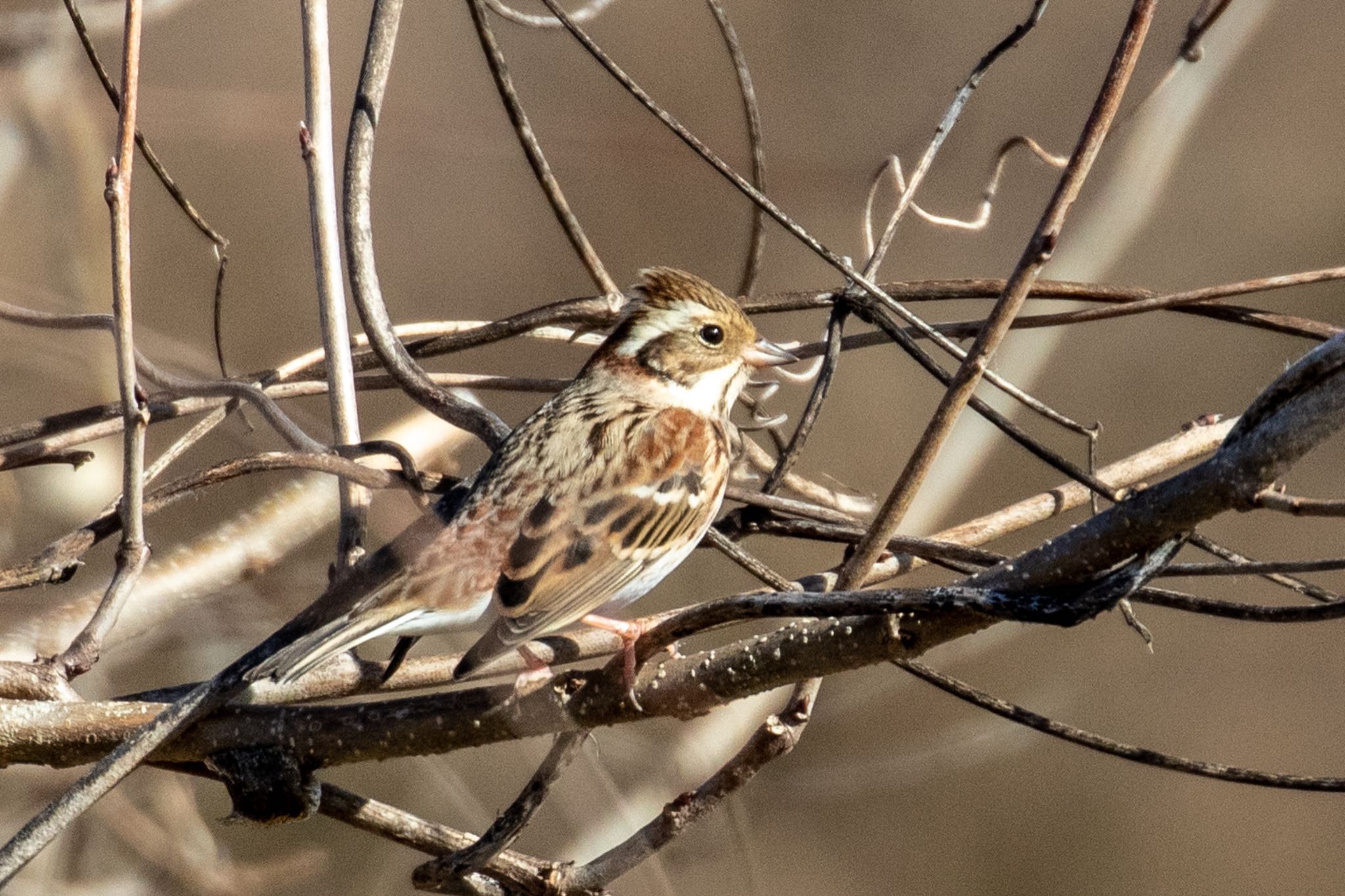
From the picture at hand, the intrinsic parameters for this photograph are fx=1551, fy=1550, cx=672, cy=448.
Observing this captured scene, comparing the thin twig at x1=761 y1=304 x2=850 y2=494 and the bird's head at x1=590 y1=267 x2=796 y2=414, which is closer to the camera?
the thin twig at x1=761 y1=304 x2=850 y2=494

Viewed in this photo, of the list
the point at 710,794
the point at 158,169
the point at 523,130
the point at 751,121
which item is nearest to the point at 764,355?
the point at 751,121

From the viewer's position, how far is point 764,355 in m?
3.00

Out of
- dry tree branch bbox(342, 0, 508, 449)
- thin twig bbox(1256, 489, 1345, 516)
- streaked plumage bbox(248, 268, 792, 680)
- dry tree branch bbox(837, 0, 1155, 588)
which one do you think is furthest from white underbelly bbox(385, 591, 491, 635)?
thin twig bbox(1256, 489, 1345, 516)

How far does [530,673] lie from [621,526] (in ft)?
2.80

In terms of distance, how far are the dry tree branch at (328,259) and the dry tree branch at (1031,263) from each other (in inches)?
39.4

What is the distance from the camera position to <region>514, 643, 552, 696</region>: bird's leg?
6.16 ft

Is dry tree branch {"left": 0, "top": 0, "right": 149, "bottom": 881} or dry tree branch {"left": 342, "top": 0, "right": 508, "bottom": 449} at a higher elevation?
dry tree branch {"left": 342, "top": 0, "right": 508, "bottom": 449}

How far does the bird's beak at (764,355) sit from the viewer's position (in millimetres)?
2947

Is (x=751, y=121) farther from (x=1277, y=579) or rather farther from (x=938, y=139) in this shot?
(x=1277, y=579)

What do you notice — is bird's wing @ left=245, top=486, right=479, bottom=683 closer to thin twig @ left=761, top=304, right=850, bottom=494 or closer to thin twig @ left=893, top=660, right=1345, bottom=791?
thin twig @ left=761, top=304, right=850, bottom=494

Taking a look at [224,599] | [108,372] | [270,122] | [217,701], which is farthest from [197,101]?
[217,701]

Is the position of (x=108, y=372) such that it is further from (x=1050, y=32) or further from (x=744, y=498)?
(x=1050, y=32)

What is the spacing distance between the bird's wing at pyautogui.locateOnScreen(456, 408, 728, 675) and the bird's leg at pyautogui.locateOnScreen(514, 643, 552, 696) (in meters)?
0.16

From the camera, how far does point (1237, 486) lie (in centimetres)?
131
